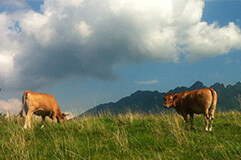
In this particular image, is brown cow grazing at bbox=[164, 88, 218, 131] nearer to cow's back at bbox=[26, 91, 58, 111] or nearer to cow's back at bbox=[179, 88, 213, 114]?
cow's back at bbox=[179, 88, 213, 114]

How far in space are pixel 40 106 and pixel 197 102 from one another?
9574mm

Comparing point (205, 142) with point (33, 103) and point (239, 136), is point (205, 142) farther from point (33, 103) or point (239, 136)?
point (33, 103)

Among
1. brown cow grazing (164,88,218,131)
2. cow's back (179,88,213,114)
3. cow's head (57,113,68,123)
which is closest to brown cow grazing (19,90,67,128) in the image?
cow's head (57,113,68,123)

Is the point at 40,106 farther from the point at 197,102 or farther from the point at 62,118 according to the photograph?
the point at 197,102

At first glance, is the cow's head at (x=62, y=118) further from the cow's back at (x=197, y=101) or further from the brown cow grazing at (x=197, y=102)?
the cow's back at (x=197, y=101)

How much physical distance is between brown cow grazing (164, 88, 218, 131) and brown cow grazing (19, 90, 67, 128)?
804 cm

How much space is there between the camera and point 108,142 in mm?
8680

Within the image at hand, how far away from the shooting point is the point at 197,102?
1116 cm

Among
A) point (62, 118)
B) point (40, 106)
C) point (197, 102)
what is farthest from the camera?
point (62, 118)

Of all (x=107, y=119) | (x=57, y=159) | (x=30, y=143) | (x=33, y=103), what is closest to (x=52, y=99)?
(x=33, y=103)

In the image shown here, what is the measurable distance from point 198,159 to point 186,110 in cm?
532

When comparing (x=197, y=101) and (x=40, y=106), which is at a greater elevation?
(x=40, y=106)

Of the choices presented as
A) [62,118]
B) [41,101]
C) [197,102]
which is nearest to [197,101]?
[197,102]

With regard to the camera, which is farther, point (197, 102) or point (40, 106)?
point (40, 106)
